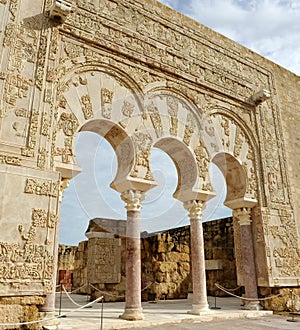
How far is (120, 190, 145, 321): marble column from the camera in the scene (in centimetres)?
570

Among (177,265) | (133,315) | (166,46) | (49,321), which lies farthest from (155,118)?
(177,265)

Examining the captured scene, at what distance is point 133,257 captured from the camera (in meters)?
6.00

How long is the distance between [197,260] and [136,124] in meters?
3.13

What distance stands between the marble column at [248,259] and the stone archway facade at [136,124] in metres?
0.03

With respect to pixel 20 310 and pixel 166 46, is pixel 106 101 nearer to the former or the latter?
pixel 166 46

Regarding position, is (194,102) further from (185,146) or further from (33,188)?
(33,188)

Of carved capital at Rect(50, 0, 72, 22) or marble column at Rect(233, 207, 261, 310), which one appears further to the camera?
marble column at Rect(233, 207, 261, 310)

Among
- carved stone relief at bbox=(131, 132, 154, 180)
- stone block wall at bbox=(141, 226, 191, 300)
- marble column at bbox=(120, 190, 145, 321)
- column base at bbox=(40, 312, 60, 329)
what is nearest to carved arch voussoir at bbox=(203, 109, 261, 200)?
carved stone relief at bbox=(131, 132, 154, 180)

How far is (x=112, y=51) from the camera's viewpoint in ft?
22.6

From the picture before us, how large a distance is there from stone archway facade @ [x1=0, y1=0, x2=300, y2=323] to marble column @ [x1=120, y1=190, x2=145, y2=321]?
0.02 meters

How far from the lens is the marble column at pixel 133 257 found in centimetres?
570

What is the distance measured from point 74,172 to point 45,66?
2042 millimetres

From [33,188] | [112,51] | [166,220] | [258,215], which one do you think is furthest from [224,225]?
[33,188]

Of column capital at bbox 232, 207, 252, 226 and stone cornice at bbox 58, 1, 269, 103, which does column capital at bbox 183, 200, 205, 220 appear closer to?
column capital at bbox 232, 207, 252, 226
